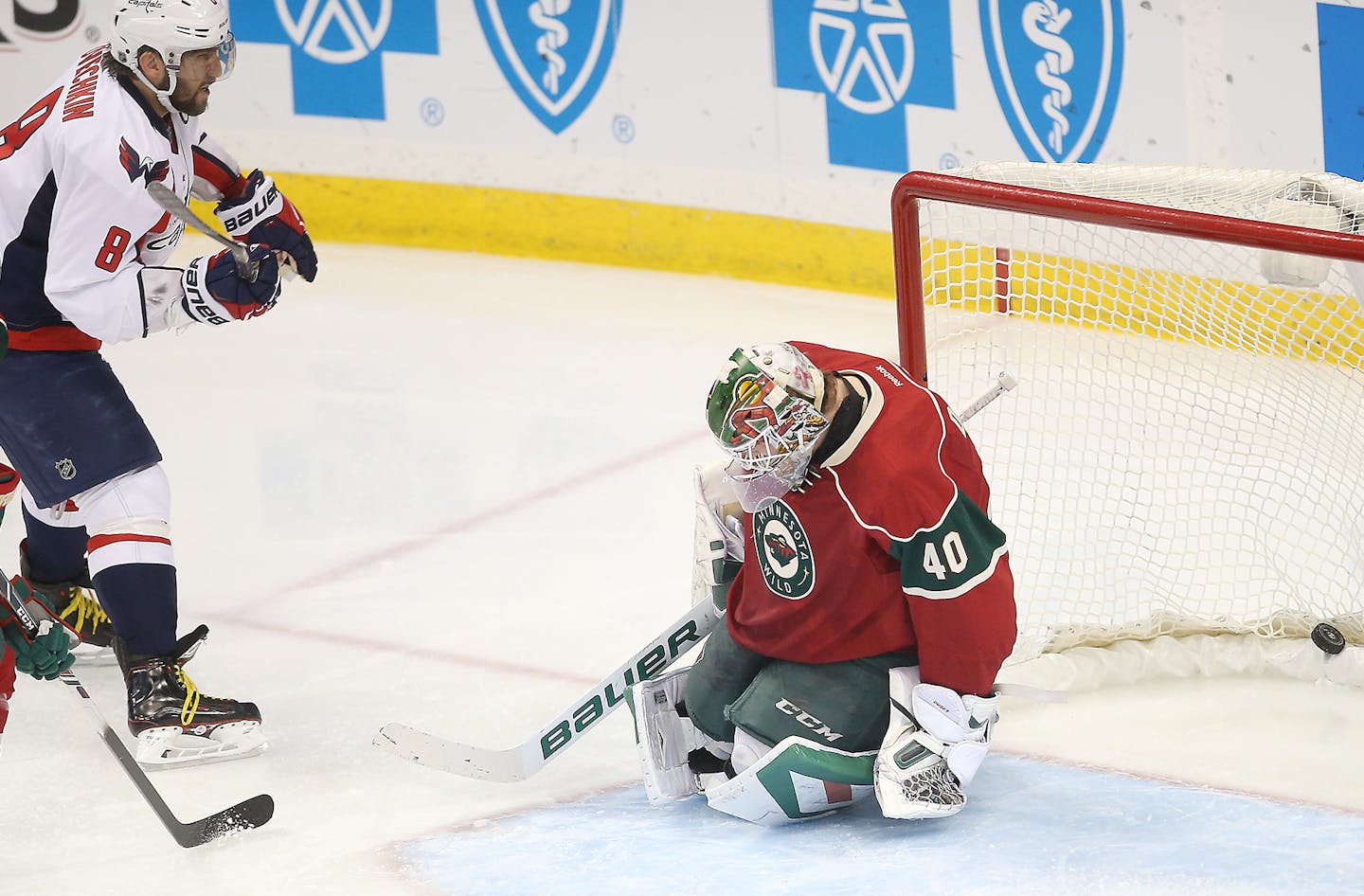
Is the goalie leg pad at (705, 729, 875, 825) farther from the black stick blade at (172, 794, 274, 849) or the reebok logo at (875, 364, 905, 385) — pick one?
the black stick blade at (172, 794, 274, 849)

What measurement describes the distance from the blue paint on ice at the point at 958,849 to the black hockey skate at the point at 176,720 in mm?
533

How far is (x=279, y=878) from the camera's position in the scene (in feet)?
8.41

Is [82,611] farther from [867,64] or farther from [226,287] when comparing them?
[867,64]

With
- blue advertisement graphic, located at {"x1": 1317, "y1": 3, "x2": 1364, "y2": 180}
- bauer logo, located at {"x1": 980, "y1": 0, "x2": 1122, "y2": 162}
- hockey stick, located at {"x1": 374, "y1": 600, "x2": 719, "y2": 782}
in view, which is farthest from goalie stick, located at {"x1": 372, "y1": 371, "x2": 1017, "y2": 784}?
bauer logo, located at {"x1": 980, "y1": 0, "x2": 1122, "y2": 162}

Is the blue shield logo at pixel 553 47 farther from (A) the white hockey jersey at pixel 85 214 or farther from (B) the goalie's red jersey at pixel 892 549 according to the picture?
(B) the goalie's red jersey at pixel 892 549

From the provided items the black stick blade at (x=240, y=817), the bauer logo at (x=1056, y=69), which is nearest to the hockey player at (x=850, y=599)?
the black stick blade at (x=240, y=817)

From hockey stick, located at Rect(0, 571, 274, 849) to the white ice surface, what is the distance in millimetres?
30

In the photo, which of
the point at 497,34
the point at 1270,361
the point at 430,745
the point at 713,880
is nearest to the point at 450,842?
the point at 430,745

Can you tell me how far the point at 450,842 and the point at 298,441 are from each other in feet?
7.17

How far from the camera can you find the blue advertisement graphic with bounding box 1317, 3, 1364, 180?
4.32 meters

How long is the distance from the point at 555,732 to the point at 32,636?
2.56ft

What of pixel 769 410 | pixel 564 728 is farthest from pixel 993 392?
pixel 564 728

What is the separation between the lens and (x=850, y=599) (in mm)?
2523

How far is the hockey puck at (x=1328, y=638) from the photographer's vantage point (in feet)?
9.89
